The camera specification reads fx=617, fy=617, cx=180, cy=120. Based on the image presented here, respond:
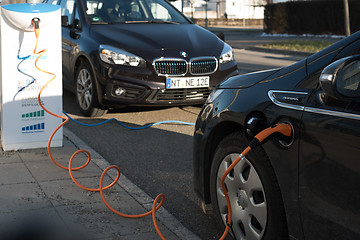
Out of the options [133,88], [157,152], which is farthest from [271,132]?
[133,88]

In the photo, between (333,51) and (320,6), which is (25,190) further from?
(320,6)

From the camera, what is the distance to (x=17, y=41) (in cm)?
605

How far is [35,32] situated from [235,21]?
50557mm

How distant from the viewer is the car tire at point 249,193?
329 cm

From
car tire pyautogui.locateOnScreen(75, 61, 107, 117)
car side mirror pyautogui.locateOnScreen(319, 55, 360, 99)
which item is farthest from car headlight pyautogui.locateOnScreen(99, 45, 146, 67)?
car side mirror pyautogui.locateOnScreen(319, 55, 360, 99)

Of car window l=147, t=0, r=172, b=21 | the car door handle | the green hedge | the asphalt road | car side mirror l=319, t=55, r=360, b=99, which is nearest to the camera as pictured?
car side mirror l=319, t=55, r=360, b=99

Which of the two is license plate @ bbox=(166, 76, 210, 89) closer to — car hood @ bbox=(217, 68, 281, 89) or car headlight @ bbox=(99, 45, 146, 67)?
car headlight @ bbox=(99, 45, 146, 67)

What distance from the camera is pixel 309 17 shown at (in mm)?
32750

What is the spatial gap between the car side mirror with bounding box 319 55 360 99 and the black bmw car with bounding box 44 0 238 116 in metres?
5.02

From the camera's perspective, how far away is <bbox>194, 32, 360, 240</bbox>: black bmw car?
278 centimetres

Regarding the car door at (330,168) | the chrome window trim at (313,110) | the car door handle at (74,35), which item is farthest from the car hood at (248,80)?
the car door handle at (74,35)

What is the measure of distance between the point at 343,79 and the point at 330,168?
0.43 metres

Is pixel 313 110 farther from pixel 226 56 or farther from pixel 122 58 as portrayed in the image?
pixel 226 56

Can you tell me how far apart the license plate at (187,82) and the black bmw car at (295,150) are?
3.74 meters
